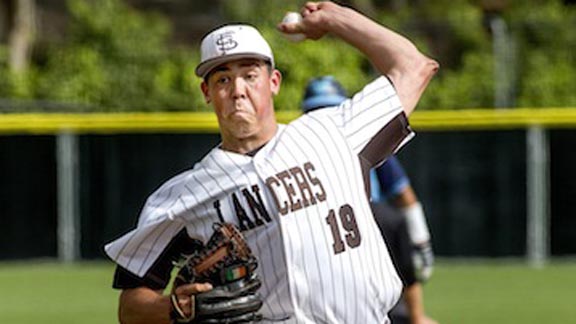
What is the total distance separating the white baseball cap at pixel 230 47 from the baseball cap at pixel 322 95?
85.4 inches

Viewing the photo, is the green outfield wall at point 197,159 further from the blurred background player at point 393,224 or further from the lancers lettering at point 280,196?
the lancers lettering at point 280,196

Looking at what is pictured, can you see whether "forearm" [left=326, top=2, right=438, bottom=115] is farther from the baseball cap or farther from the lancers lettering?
the baseball cap

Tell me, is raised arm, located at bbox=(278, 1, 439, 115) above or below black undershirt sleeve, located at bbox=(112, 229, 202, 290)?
above

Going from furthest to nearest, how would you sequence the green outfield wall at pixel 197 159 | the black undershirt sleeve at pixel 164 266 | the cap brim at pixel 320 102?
the green outfield wall at pixel 197 159
the cap brim at pixel 320 102
the black undershirt sleeve at pixel 164 266

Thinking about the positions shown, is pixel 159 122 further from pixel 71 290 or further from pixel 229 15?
pixel 229 15

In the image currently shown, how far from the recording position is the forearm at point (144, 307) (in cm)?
451

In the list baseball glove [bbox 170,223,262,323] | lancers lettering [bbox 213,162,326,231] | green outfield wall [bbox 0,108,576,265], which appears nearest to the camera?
baseball glove [bbox 170,223,262,323]

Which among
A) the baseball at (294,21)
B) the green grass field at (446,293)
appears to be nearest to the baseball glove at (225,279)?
the baseball at (294,21)

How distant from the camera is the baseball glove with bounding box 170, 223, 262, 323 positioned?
4.38 m

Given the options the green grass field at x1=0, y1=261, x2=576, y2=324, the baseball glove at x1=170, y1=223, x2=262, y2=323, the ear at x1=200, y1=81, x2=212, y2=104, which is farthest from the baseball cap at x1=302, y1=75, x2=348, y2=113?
the green grass field at x1=0, y1=261, x2=576, y2=324

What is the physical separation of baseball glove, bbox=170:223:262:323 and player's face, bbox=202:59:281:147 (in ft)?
0.97

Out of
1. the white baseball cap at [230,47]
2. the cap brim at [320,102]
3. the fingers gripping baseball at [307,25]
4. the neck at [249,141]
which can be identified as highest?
the cap brim at [320,102]

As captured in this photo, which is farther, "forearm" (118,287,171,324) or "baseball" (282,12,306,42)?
"baseball" (282,12,306,42)

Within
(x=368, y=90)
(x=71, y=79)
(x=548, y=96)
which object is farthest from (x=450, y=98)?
(x=368, y=90)
